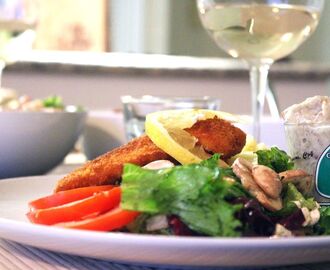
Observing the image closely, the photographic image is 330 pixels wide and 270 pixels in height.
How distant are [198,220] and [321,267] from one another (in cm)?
9

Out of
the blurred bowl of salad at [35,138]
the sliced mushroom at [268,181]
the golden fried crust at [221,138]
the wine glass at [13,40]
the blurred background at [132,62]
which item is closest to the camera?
the sliced mushroom at [268,181]

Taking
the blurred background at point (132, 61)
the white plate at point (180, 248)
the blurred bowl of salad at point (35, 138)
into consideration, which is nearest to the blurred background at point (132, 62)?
the blurred background at point (132, 61)

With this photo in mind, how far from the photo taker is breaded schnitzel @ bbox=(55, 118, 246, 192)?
0.58 meters

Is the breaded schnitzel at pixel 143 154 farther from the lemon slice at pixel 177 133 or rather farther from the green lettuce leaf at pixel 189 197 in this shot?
the green lettuce leaf at pixel 189 197

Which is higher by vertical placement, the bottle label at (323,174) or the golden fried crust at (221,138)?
the golden fried crust at (221,138)

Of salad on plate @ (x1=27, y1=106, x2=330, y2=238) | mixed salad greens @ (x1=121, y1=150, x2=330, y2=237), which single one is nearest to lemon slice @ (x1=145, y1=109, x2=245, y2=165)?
salad on plate @ (x1=27, y1=106, x2=330, y2=238)

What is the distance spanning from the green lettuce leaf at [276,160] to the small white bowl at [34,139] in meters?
0.38

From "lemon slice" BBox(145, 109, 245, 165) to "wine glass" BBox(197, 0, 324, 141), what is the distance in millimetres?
364

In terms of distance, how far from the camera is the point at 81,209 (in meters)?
0.49

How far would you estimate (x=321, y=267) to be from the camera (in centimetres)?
45

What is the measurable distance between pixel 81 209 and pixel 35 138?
403 millimetres

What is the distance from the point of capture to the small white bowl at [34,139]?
2.75 feet

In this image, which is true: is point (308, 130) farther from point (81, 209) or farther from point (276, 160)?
point (81, 209)

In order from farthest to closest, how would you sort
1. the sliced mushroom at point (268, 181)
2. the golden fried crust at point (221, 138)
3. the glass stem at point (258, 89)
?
the glass stem at point (258, 89)
the golden fried crust at point (221, 138)
the sliced mushroom at point (268, 181)
